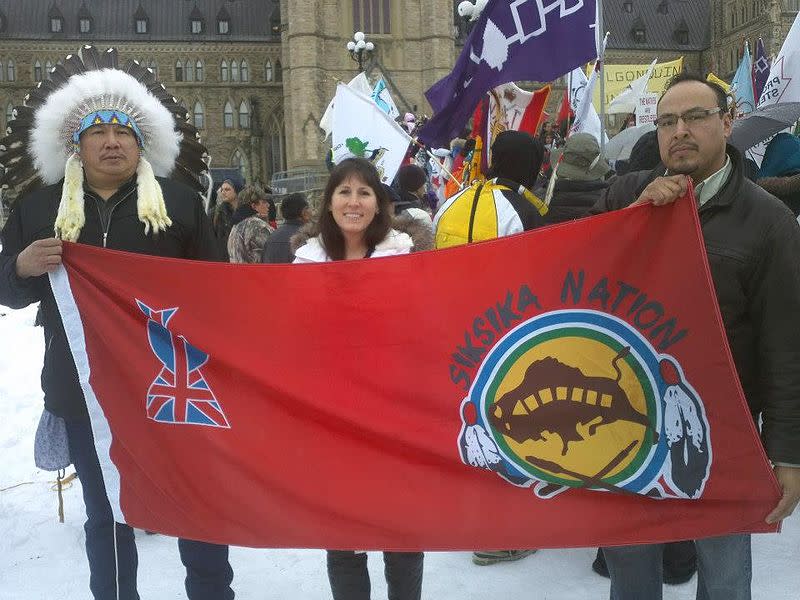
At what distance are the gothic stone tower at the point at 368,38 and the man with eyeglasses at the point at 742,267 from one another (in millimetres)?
44884

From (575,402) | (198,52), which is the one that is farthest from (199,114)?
(575,402)

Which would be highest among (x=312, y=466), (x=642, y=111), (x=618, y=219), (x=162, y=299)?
(x=642, y=111)

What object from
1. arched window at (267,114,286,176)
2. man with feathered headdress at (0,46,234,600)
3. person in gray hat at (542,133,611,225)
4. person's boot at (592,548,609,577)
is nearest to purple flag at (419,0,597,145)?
person in gray hat at (542,133,611,225)

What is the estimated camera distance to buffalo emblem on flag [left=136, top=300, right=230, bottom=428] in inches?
112

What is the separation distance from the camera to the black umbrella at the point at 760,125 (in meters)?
4.50

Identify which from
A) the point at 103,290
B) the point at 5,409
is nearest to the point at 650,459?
the point at 103,290

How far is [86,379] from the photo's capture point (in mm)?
2957

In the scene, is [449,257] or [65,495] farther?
[65,495]

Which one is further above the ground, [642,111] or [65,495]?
[642,111]

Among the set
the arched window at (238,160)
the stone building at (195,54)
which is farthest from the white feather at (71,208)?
the arched window at (238,160)

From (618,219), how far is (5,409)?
6.44m

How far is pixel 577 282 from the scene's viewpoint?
252 cm

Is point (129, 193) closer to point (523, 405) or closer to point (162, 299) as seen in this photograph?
point (162, 299)

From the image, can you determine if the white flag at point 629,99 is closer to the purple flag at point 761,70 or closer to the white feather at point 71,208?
the purple flag at point 761,70
